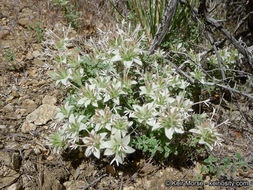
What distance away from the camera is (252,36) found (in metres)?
2.98

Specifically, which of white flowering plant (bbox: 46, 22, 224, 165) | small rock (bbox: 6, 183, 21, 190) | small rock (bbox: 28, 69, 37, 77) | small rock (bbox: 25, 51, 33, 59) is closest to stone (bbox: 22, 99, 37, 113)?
small rock (bbox: 28, 69, 37, 77)

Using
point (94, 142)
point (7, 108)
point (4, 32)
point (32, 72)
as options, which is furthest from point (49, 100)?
point (4, 32)

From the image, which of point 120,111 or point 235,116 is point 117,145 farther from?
point 235,116

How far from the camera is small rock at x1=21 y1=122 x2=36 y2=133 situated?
7.50 feet

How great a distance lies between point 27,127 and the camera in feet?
7.62

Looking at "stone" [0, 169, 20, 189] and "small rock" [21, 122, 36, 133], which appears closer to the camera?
"stone" [0, 169, 20, 189]

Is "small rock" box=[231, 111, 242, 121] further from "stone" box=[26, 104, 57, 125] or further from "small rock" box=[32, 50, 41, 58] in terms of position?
"small rock" box=[32, 50, 41, 58]

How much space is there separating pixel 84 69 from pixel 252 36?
8.03ft

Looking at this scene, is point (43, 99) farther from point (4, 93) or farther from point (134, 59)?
point (134, 59)

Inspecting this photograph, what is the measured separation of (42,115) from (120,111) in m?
1.01

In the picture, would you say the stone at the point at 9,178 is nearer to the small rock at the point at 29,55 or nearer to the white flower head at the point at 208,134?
the white flower head at the point at 208,134

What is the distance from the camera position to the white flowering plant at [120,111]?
1.75 m

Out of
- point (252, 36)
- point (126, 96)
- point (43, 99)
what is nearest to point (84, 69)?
point (126, 96)

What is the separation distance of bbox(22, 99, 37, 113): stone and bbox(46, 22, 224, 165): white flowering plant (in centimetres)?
68
